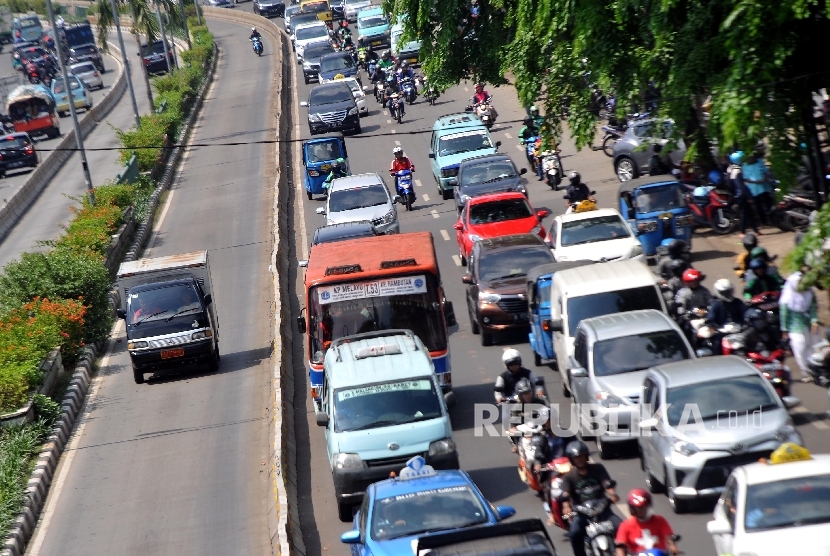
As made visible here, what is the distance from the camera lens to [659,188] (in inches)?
1010

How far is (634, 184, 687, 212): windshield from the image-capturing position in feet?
83.2

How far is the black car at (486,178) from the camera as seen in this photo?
30.7 m

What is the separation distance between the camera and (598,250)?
904 inches

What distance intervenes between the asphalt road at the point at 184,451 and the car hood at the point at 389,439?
156cm

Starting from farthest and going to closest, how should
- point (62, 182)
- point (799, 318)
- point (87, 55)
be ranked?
1. point (87, 55)
2. point (62, 182)
3. point (799, 318)

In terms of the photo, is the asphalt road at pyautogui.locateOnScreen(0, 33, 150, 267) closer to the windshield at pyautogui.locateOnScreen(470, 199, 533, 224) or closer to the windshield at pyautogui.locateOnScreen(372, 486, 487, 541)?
the windshield at pyautogui.locateOnScreen(470, 199, 533, 224)

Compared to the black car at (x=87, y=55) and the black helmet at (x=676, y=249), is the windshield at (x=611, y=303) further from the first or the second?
the black car at (x=87, y=55)

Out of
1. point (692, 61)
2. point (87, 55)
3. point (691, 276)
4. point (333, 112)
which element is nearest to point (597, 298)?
point (691, 276)

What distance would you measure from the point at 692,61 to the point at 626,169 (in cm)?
1605

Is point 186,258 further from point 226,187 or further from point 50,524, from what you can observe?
point 226,187

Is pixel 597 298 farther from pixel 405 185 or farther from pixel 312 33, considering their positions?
pixel 312 33

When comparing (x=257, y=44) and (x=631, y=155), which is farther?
(x=257, y=44)

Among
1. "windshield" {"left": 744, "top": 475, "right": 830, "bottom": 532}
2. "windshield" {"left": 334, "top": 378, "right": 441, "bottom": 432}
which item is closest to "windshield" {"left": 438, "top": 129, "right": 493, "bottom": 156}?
"windshield" {"left": 334, "top": 378, "right": 441, "bottom": 432}

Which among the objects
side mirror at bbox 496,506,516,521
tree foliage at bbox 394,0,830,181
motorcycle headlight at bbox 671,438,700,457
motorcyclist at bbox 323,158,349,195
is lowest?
motorcyclist at bbox 323,158,349,195
